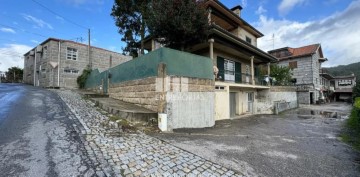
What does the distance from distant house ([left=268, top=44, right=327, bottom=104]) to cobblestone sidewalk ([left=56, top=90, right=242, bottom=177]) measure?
3014 cm

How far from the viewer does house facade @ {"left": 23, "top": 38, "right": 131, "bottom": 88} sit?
21.5 metres

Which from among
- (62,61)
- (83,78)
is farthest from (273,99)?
(62,61)

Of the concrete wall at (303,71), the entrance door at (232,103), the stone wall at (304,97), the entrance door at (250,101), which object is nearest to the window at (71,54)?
the entrance door at (232,103)

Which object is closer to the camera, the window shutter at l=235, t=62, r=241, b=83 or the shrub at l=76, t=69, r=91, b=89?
the window shutter at l=235, t=62, r=241, b=83

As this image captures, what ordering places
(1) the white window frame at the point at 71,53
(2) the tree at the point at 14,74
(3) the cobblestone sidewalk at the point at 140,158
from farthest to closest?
(2) the tree at the point at 14,74, (1) the white window frame at the point at 71,53, (3) the cobblestone sidewalk at the point at 140,158

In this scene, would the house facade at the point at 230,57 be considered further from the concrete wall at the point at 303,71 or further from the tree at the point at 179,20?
the concrete wall at the point at 303,71

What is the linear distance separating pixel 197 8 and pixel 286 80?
18801 millimetres

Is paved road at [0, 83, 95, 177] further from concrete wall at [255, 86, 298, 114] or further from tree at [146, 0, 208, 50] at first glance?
concrete wall at [255, 86, 298, 114]

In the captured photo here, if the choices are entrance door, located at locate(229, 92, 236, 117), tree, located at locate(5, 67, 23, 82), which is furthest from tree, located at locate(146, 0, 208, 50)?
tree, located at locate(5, 67, 23, 82)

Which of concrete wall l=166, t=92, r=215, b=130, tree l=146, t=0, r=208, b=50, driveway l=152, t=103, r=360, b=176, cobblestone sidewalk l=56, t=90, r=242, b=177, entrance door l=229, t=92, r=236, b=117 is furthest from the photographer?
entrance door l=229, t=92, r=236, b=117

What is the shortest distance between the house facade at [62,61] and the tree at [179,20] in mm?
16270

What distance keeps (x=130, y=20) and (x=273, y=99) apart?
1573cm

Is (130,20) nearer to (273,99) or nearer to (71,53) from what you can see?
(71,53)

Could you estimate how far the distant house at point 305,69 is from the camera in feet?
89.6
